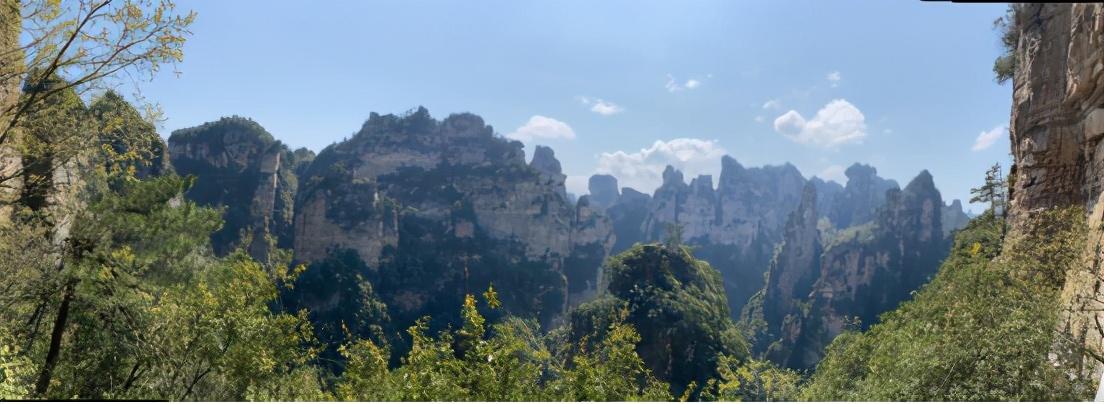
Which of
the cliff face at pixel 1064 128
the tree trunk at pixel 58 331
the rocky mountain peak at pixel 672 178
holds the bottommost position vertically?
the tree trunk at pixel 58 331

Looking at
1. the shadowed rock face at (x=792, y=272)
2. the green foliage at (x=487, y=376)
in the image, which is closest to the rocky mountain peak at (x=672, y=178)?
the shadowed rock face at (x=792, y=272)

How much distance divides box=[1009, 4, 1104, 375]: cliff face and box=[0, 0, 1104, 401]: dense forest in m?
0.12

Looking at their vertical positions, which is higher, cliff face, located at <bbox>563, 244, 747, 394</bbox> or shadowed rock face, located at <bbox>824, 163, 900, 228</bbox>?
shadowed rock face, located at <bbox>824, 163, 900, 228</bbox>

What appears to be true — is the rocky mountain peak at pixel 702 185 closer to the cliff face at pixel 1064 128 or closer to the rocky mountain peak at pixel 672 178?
the rocky mountain peak at pixel 672 178

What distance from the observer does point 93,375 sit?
25.1ft

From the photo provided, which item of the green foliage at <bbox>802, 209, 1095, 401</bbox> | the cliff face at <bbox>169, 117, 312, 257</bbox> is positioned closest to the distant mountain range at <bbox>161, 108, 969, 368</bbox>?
the cliff face at <bbox>169, 117, 312, 257</bbox>

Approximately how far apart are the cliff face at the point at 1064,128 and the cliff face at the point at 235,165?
2460 inches

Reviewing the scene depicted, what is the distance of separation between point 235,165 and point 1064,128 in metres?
70.0

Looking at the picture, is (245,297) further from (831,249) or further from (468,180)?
(831,249)

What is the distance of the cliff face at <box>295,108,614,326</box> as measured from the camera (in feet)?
184

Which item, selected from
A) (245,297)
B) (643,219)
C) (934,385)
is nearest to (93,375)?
(245,297)

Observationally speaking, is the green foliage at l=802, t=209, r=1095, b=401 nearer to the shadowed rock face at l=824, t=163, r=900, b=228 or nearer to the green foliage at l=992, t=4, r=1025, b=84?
the green foliage at l=992, t=4, r=1025, b=84

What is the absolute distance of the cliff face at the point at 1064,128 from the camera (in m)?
6.50

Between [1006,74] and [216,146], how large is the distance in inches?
2779
